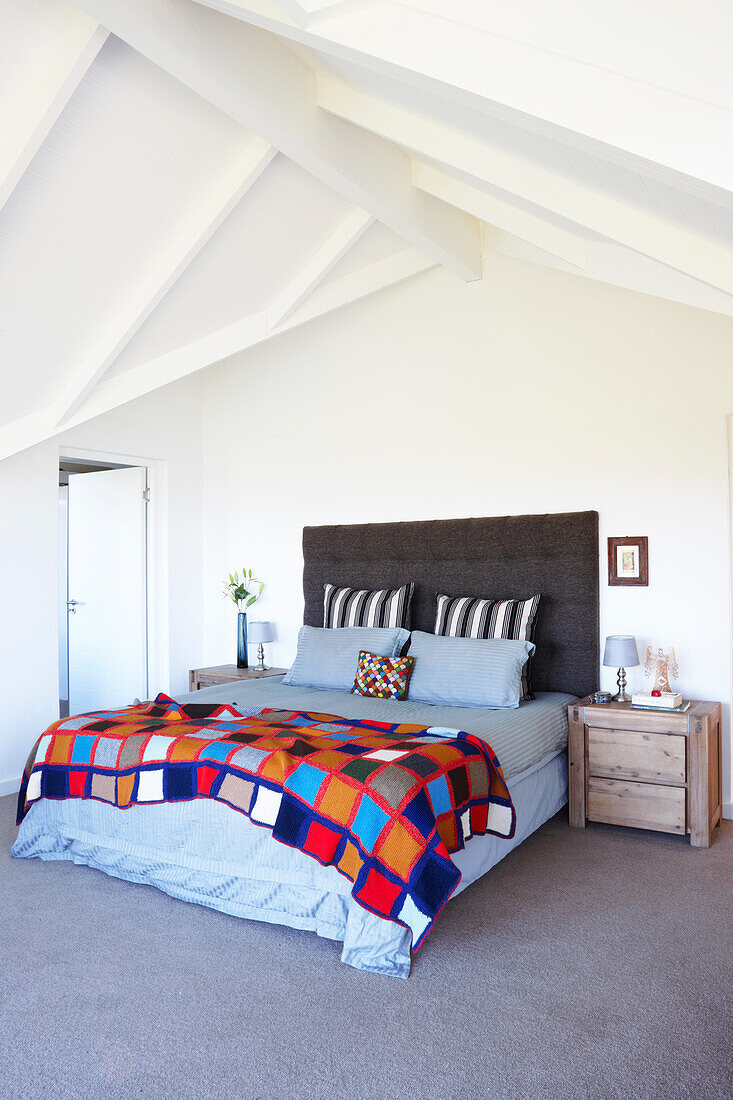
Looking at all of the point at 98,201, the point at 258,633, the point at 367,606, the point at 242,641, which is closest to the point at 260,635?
the point at 258,633

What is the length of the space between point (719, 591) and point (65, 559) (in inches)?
227

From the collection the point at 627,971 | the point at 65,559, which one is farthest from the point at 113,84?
the point at 65,559

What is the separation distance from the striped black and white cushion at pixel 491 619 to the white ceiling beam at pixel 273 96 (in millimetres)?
1983

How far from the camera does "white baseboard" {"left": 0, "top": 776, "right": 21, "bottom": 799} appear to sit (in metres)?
4.34

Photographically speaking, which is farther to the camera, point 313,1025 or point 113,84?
point 113,84

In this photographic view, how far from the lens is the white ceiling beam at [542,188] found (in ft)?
7.20

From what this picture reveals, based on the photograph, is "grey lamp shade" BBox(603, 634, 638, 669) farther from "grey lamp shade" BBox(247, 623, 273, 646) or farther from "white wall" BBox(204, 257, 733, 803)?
"grey lamp shade" BBox(247, 623, 273, 646)

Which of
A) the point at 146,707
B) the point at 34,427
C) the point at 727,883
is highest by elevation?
the point at 34,427

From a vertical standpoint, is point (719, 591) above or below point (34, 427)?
below

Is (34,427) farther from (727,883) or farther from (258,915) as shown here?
(727,883)

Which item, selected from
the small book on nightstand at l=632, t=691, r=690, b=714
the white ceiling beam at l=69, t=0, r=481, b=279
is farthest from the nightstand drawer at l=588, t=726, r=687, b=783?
the white ceiling beam at l=69, t=0, r=481, b=279

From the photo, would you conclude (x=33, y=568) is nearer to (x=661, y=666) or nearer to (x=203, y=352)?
(x=203, y=352)

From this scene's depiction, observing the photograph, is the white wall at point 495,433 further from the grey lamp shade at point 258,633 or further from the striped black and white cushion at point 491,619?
the striped black and white cushion at point 491,619

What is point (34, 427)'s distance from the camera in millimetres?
4059
